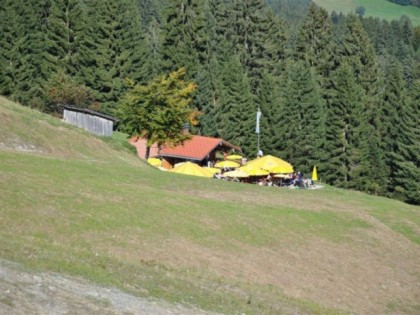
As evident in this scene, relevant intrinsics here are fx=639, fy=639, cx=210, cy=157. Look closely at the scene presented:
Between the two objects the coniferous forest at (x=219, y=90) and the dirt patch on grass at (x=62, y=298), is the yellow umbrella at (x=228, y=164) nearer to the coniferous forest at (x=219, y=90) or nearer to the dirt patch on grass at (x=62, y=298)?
the coniferous forest at (x=219, y=90)

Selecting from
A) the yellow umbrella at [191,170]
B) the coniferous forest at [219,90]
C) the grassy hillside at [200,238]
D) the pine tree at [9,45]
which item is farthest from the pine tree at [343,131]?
the pine tree at [9,45]

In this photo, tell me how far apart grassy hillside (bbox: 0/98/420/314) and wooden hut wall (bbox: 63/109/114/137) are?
39.5ft

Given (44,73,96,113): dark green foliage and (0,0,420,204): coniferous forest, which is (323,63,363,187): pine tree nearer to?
(0,0,420,204): coniferous forest

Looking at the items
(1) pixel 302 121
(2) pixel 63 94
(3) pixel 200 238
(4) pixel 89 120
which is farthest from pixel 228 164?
(3) pixel 200 238

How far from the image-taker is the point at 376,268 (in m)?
27.9

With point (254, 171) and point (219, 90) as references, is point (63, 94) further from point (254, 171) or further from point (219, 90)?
point (254, 171)

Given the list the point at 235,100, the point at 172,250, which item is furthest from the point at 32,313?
the point at 235,100

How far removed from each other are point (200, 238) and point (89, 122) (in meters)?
27.9

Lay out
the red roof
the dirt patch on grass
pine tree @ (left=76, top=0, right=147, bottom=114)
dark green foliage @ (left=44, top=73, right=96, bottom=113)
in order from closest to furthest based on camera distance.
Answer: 1. the dirt patch on grass
2. the red roof
3. dark green foliage @ (left=44, top=73, right=96, bottom=113)
4. pine tree @ (left=76, top=0, right=147, bottom=114)

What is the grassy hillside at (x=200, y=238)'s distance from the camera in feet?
63.1

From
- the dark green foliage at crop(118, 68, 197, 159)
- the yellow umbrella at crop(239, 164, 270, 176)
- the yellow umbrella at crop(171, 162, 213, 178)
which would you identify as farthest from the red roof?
the yellow umbrella at crop(171, 162, 213, 178)

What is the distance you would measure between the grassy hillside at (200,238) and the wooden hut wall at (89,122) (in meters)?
12.0

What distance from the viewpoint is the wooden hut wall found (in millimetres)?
51281

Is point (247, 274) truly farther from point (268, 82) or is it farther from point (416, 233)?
point (268, 82)
